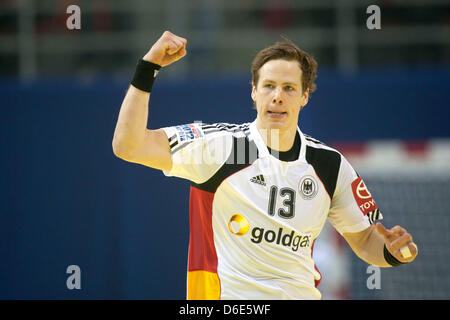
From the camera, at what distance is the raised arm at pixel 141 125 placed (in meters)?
3.22

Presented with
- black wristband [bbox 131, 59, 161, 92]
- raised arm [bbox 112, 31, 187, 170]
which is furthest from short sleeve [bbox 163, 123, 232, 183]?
Result: black wristband [bbox 131, 59, 161, 92]

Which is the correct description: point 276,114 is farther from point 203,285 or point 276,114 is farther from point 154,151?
point 203,285

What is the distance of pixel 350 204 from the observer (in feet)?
13.0

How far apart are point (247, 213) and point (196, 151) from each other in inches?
18.6

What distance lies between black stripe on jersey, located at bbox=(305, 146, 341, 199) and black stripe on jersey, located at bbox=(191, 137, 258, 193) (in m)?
0.39

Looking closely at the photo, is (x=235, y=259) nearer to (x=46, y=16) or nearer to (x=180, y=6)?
(x=180, y=6)

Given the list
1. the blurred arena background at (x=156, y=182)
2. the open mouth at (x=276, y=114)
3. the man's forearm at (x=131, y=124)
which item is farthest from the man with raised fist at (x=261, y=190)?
the blurred arena background at (x=156, y=182)

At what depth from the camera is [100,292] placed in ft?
22.6

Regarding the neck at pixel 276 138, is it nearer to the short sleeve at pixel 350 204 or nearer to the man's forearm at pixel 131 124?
the short sleeve at pixel 350 204

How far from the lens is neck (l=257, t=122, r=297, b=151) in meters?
3.79

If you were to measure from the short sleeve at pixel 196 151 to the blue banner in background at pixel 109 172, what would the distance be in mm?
3411

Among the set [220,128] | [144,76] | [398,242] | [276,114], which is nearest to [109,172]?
[220,128]

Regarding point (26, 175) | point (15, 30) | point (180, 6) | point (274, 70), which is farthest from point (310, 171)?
point (15, 30)

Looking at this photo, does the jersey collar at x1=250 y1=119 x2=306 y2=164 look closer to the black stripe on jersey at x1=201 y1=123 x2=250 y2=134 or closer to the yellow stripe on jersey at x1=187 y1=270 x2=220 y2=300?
the black stripe on jersey at x1=201 y1=123 x2=250 y2=134
